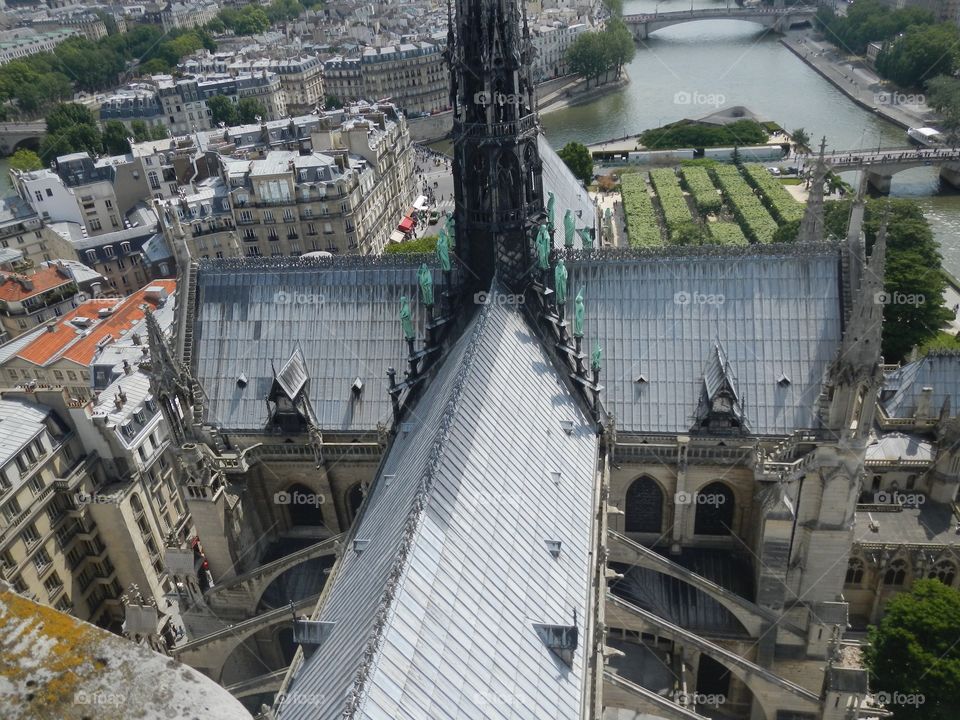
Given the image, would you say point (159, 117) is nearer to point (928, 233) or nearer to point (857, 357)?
point (928, 233)

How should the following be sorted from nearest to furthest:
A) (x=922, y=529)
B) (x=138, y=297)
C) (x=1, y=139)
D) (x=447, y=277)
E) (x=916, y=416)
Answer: (x=447, y=277)
(x=922, y=529)
(x=916, y=416)
(x=138, y=297)
(x=1, y=139)

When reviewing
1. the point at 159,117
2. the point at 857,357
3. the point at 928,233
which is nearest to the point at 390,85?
the point at 159,117

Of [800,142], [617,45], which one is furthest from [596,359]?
[617,45]

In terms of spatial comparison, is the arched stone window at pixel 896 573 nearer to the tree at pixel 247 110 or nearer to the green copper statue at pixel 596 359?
the green copper statue at pixel 596 359

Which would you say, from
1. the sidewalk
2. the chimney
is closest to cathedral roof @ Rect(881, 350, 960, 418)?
the chimney

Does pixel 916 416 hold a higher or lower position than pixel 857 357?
lower

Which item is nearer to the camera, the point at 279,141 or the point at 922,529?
the point at 922,529
